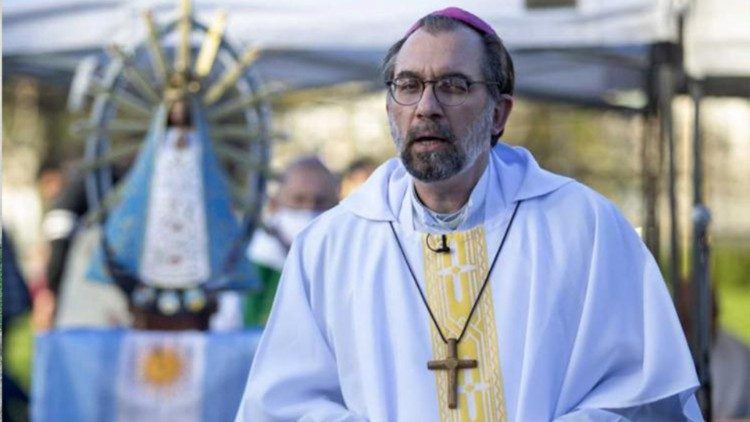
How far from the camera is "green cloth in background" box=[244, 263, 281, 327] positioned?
25.3ft

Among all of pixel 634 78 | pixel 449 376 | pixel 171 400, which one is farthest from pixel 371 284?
pixel 634 78

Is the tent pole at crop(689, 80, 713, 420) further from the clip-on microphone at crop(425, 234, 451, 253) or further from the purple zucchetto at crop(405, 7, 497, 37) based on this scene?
the purple zucchetto at crop(405, 7, 497, 37)

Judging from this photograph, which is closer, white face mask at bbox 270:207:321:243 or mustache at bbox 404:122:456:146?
mustache at bbox 404:122:456:146

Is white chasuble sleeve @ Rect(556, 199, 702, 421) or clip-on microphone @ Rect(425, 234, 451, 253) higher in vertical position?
clip-on microphone @ Rect(425, 234, 451, 253)

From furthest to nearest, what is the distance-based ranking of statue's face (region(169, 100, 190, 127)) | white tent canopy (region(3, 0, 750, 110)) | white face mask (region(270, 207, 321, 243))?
white face mask (region(270, 207, 321, 243))
statue's face (region(169, 100, 190, 127))
white tent canopy (region(3, 0, 750, 110))

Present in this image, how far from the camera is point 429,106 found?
10.7ft

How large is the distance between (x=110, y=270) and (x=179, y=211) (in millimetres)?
350

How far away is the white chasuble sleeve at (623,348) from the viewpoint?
10.8 ft

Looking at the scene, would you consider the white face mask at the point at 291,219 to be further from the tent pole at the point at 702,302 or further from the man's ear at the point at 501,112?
the man's ear at the point at 501,112

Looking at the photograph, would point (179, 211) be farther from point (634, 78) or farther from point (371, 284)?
point (371, 284)

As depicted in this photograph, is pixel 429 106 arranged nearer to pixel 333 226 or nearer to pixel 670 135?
pixel 333 226

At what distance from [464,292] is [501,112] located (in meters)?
0.33

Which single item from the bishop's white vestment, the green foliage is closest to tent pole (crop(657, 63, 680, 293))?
the bishop's white vestment

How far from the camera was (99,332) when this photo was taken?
6691 millimetres
